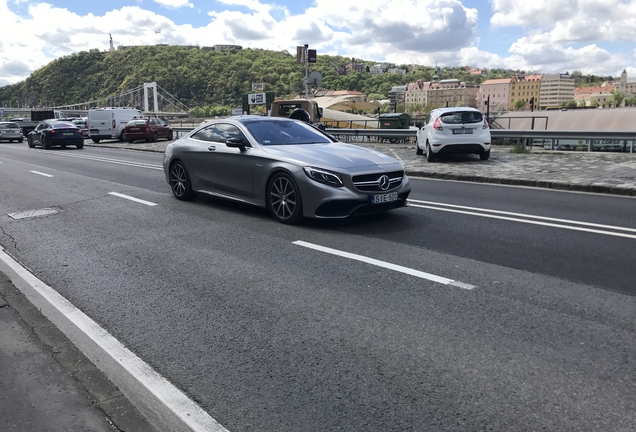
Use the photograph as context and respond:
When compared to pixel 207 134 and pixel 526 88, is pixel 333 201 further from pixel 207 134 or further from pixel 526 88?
pixel 526 88

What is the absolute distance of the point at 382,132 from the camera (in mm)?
24906

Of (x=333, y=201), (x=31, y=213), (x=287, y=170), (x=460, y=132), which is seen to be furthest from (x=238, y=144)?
(x=460, y=132)

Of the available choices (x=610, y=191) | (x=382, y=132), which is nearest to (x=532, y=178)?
(x=610, y=191)

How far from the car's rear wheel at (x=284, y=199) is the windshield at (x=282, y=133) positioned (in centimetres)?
82

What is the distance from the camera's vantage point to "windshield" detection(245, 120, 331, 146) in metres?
8.98

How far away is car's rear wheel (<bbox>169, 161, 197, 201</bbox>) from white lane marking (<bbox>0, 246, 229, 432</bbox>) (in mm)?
4956

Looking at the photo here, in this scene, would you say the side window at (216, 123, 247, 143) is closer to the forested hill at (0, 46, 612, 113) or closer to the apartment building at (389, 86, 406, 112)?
the forested hill at (0, 46, 612, 113)

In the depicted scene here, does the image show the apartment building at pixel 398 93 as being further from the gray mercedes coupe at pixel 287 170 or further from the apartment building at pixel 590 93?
the gray mercedes coupe at pixel 287 170

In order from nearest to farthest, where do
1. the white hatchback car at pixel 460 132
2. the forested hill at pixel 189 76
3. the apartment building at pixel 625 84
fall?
the white hatchback car at pixel 460 132 → the forested hill at pixel 189 76 → the apartment building at pixel 625 84

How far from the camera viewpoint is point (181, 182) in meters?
10.6

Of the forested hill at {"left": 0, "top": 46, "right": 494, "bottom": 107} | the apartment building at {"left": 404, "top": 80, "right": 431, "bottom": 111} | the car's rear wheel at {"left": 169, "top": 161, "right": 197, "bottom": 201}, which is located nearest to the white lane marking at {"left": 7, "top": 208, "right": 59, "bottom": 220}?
the car's rear wheel at {"left": 169, "top": 161, "right": 197, "bottom": 201}

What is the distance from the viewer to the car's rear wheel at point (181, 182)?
1044 centimetres

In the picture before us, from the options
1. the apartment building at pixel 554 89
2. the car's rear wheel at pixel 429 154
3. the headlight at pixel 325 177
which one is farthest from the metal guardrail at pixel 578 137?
the apartment building at pixel 554 89

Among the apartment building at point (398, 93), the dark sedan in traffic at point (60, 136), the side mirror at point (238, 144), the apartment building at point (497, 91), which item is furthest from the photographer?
the apartment building at point (497, 91)
